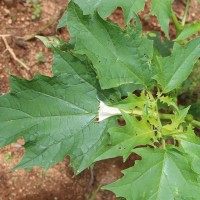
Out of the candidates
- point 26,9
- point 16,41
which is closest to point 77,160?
point 16,41

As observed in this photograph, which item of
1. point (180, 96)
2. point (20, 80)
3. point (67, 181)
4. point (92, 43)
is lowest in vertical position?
point (67, 181)

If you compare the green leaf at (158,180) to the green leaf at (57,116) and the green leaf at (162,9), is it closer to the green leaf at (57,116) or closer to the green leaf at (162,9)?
→ the green leaf at (57,116)

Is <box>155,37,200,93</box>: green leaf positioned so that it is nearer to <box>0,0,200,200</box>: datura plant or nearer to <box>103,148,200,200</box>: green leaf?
<box>0,0,200,200</box>: datura plant

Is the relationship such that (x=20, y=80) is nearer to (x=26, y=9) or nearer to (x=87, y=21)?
(x=87, y=21)

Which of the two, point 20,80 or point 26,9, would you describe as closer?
point 20,80

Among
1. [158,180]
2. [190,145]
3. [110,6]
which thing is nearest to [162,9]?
[110,6]

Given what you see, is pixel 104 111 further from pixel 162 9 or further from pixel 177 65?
pixel 162 9

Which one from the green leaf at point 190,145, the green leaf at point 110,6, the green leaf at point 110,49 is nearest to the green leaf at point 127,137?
the green leaf at point 190,145
